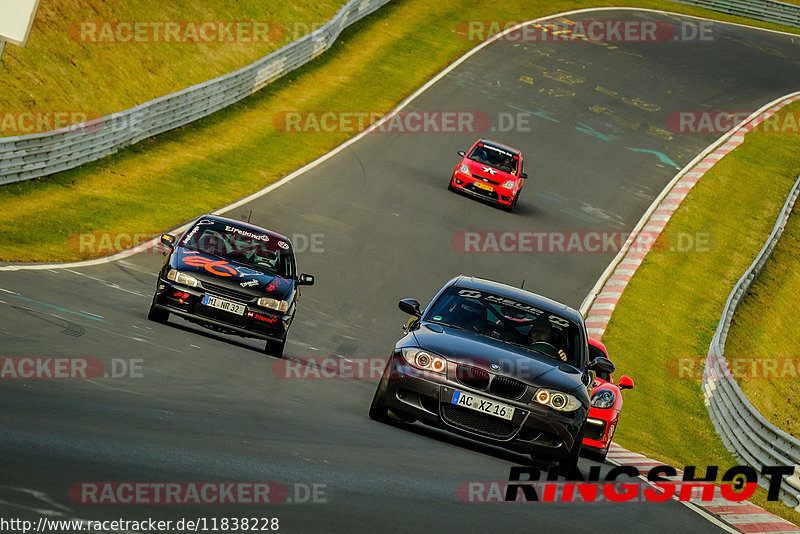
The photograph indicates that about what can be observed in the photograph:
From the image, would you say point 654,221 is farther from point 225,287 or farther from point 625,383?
point 225,287

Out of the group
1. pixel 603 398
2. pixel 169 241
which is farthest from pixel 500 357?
pixel 169 241

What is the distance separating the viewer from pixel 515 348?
1009 centimetres

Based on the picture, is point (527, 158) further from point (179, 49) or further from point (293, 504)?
point (293, 504)

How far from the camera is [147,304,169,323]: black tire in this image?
1389 cm

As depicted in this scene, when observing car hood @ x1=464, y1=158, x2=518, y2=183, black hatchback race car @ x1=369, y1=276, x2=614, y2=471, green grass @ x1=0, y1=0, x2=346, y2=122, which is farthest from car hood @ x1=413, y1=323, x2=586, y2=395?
car hood @ x1=464, y1=158, x2=518, y2=183

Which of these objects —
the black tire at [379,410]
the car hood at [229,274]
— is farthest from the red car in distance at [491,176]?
the black tire at [379,410]

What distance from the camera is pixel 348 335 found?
17.7 meters

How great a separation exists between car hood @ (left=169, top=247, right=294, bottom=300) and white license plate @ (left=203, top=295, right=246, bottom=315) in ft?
0.62

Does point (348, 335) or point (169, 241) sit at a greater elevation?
point (169, 241)

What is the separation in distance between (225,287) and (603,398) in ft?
15.7

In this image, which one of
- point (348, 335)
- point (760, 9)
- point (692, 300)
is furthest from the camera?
point (760, 9)

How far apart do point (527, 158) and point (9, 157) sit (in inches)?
693

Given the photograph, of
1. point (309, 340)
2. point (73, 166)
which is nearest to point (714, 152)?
point (73, 166)

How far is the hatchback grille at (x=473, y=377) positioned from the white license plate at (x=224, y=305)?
491cm
